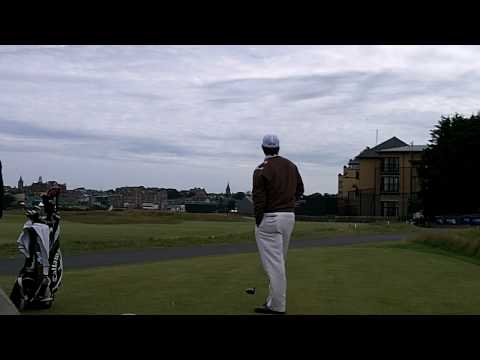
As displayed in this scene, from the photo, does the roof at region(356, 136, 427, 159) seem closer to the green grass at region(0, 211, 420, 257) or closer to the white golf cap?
the green grass at region(0, 211, 420, 257)

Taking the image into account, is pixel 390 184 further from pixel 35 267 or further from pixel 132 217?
pixel 35 267

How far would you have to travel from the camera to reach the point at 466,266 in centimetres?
1440

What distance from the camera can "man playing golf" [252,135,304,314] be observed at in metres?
7.42

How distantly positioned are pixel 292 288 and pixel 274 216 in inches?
106

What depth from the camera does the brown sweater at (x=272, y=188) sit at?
292 inches

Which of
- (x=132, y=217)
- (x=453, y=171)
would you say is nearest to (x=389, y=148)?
(x=453, y=171)

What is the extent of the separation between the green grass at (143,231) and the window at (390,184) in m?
33.7

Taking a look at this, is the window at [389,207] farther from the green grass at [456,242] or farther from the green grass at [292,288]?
the green grass at [292,288]

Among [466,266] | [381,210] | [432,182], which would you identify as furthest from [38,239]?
[381,210]

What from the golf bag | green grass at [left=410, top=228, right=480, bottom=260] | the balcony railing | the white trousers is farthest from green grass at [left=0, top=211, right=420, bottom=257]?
the balcony railing

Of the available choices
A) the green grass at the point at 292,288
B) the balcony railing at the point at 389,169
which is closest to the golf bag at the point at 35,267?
the green grass at the point at 292,288

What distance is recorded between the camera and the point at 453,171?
6719 centimetres
